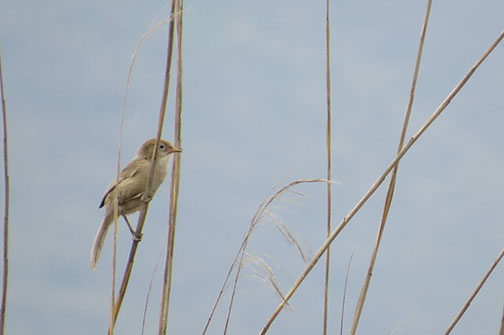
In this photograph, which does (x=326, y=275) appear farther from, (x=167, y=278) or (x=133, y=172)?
(x=133, y=172)

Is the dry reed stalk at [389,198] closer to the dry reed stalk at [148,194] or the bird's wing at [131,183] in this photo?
the dry reed stalk at [148,194]

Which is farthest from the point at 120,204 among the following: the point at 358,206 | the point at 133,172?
the point at 358,206

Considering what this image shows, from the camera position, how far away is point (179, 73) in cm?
184

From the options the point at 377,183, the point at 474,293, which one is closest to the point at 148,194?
the point at 377,183

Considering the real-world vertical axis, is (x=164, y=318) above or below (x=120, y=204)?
below

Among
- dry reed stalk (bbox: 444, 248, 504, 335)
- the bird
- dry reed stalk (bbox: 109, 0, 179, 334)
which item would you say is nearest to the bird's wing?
the bird

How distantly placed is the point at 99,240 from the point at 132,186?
276 millimetres

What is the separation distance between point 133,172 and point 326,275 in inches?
45.4

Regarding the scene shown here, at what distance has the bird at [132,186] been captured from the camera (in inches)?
109

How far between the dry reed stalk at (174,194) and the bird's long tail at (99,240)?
0.94 metres

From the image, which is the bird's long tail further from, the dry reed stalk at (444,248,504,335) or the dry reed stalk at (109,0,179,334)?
the dry reed stalk at (444,248,504,335)

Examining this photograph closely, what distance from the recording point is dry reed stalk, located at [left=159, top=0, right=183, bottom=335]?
1764mm

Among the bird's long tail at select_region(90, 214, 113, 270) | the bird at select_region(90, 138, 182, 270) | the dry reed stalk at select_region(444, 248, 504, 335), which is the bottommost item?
the dry reed stalk at select_region(444, 248, 504, 335)

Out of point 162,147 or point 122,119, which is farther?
point 162,147
